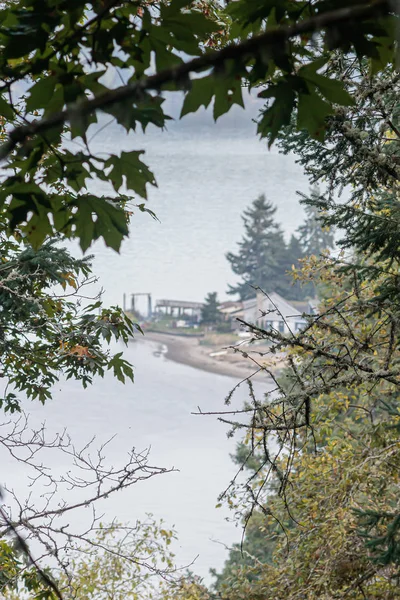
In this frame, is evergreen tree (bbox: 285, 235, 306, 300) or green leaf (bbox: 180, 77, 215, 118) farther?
evergreen tree (bbox: 285, 235, 306, 300)

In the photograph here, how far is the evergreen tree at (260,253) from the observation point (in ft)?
59.8

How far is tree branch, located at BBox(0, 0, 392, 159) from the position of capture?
529 mm

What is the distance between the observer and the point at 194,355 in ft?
54.5

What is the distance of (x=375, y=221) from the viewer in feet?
8.69

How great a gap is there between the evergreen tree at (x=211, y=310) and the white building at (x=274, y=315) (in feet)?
3.69

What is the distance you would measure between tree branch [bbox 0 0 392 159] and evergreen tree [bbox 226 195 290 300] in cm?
1741

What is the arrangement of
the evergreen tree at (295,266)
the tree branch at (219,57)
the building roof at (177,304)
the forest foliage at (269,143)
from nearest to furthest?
1. the tree branch at (219,57)
2. the forest foliage at (269,143)
3. the building roof at (177,304)
4. the evergreen tree at (295,266)

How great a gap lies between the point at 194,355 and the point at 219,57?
16.1m

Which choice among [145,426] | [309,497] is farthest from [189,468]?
[309,497]

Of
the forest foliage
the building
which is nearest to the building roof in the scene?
the building

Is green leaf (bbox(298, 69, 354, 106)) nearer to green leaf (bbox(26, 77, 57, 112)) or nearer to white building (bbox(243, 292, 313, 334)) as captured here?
green leaf (bbox(26, 77, 57, 112))

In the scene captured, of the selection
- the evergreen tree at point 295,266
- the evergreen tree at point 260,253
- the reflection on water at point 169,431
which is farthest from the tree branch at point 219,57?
the evergreen tree at point 260,253

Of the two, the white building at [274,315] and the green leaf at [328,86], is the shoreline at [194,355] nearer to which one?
the white building at [274,315]

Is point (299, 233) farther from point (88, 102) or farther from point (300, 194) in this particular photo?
point (88, 102)
